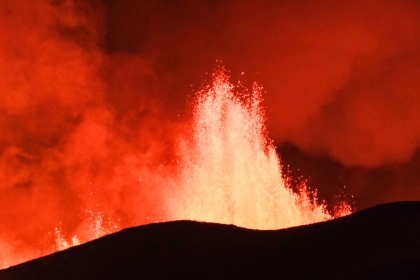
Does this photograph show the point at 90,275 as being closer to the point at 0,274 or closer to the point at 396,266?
the point at 0,274

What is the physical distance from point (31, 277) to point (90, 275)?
10.6 ft

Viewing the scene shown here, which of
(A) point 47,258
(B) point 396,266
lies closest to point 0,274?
(A) point 47,258

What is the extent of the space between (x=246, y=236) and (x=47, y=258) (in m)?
8.63

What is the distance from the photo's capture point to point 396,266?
42.0 feet

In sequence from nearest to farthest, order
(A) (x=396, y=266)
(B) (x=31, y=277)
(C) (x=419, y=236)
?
1. (A) (x=396, y=266)
2. (C) (x=419, y=236)
3. (B) (x=31, y=277)

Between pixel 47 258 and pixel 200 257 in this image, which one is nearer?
pixel 200 257

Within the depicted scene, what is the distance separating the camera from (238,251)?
1930cm

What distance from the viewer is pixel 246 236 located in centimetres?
2088

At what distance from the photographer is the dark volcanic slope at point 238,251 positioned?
1731cm

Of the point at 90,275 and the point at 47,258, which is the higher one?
the point at 47,258

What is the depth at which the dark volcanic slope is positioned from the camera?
17312 mm

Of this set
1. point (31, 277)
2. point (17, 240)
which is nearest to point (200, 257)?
point (31, 277)

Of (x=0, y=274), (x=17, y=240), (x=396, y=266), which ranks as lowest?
(x=396, y=266)

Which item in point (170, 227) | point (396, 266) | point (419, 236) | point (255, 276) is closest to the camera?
point (396, 266)
